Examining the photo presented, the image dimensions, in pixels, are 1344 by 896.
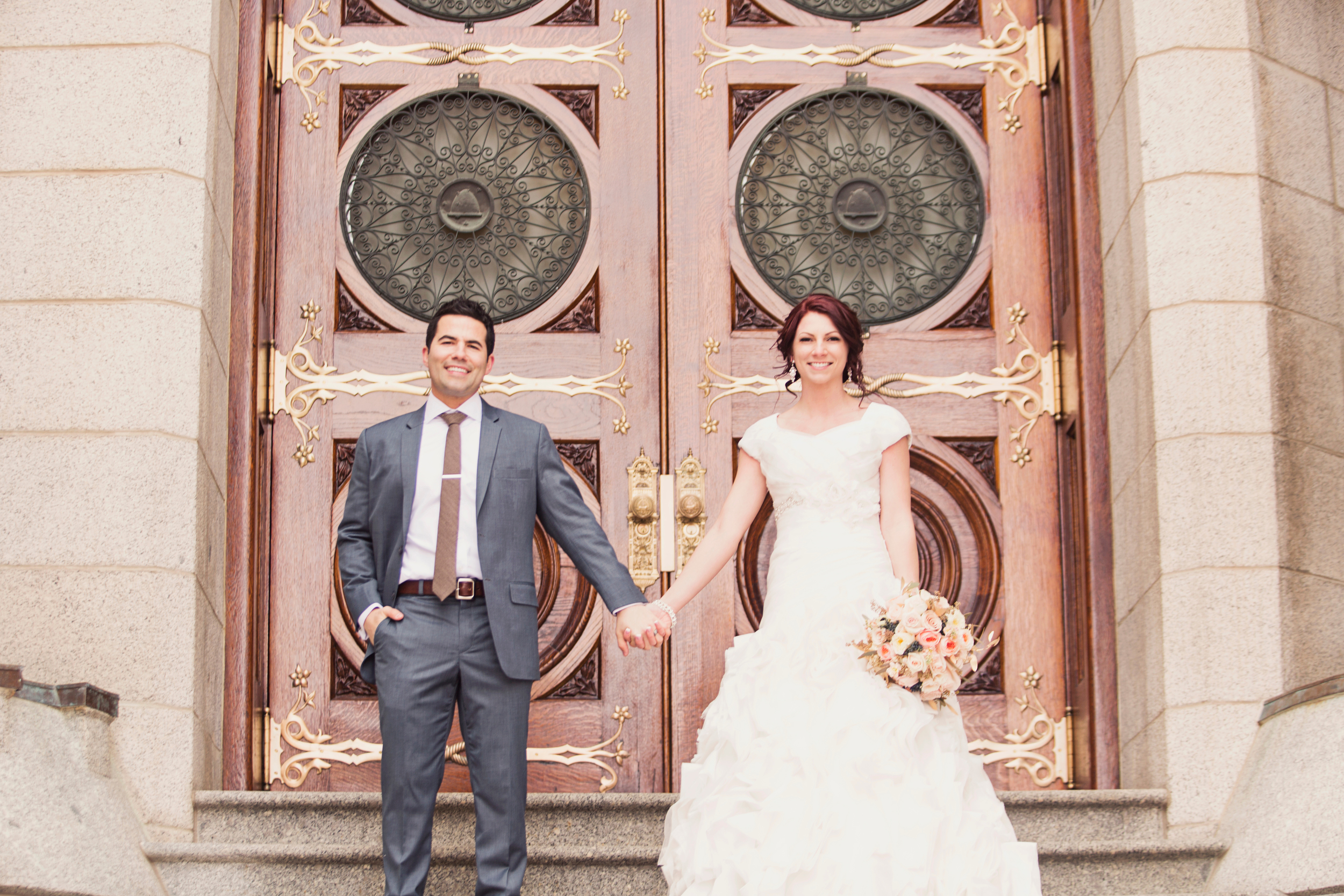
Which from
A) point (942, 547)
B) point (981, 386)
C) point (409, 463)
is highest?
point (981, 386)

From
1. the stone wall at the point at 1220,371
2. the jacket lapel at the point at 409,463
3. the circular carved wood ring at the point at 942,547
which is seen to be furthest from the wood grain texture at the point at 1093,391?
the jacket lapel at the point at 409,463

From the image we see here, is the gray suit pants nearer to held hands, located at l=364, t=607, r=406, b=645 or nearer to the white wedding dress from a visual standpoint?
held hands, located at l=364, t=607, r=406, b=645

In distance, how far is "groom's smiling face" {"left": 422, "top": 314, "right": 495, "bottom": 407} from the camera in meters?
4.95

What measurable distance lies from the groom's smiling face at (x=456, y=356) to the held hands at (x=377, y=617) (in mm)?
760

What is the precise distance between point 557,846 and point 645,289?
2408 mm

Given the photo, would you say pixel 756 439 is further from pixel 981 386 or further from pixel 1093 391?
pixel 1093 391

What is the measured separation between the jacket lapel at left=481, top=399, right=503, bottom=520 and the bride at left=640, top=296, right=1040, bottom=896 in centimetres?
73

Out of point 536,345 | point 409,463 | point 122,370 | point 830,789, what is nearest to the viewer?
point 830,789

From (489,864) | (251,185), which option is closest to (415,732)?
(489,864)

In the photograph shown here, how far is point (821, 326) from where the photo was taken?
496 cm

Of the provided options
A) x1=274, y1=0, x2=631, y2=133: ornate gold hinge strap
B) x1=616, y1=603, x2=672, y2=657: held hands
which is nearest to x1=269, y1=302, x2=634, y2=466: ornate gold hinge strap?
x1=274, y1=0, x2=631, y2=133: ornate gold hinge strap

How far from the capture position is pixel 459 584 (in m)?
4.74

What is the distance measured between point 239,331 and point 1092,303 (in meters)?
3.56

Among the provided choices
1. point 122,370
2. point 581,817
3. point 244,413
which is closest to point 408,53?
point 244,413
